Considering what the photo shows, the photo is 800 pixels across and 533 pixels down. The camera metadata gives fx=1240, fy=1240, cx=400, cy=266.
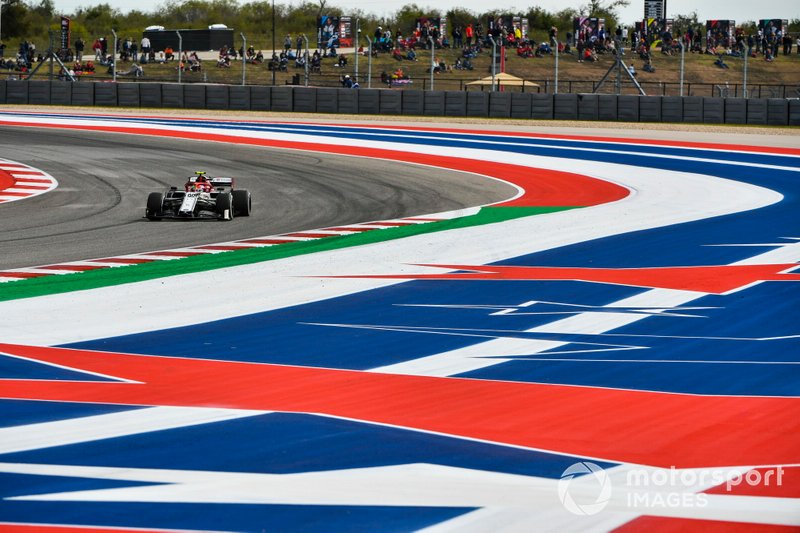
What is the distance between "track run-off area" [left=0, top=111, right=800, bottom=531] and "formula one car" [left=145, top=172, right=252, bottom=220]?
19.9 inches

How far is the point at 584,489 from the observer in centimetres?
533

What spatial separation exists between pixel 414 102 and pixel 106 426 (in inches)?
1469

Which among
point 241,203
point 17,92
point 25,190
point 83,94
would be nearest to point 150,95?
point 83,94

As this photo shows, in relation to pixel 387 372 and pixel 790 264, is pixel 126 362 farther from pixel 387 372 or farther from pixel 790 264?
pixel 790 264

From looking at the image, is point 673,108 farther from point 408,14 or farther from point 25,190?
point 408,14

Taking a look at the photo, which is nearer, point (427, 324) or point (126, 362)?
point (126, 362)

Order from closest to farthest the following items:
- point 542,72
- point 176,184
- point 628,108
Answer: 1. point 176,184
2. point 628,108
3. point 542,72

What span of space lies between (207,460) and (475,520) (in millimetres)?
1437

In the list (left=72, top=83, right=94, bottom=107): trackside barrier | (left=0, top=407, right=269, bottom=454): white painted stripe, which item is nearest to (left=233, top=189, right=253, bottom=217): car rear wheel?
(left=0, top=407, right=269, bottom=454): white painted stripe

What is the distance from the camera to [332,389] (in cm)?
731

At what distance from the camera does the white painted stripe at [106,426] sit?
19.9ft

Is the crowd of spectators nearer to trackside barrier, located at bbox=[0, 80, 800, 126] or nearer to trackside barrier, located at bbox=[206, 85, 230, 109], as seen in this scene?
trackside barrier, located at bbox=[0, 80, 800, 126]

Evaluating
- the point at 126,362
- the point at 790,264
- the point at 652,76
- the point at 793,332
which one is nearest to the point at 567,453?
the point at 126,362
